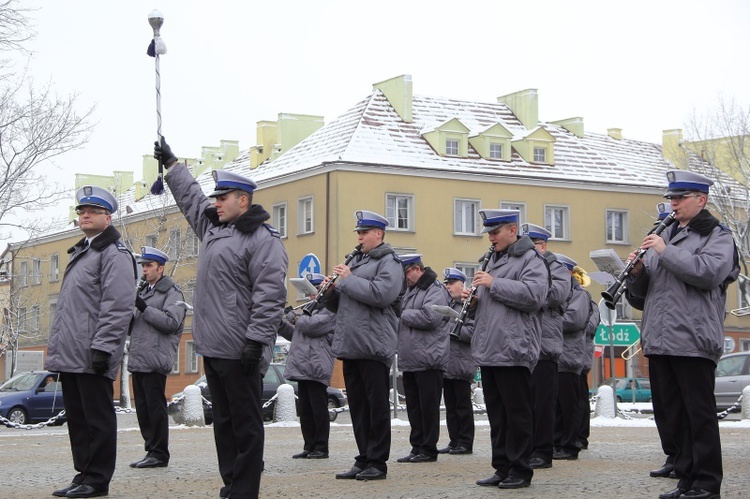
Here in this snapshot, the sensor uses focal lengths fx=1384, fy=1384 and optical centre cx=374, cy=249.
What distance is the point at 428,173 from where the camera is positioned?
2203 inches

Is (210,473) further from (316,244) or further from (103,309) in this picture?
(316,244)

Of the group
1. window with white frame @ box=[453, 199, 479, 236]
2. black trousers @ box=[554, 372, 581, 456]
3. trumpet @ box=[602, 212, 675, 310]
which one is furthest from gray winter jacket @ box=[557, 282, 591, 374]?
window with white frame @ box=[453, 199, 479, 236]

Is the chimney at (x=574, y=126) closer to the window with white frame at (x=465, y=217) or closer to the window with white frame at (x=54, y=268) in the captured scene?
the window with white frame at (x=465, y=217)

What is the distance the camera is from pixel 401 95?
59.3 m

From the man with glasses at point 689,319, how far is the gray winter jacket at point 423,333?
187 inches

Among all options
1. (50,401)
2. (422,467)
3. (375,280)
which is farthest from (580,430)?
(50,401)

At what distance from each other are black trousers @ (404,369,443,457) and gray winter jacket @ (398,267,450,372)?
102 millimetres

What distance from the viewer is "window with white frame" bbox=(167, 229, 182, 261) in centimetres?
5234

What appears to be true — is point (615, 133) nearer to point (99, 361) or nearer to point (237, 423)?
point (99, 361)

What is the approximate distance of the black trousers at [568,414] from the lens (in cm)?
1431

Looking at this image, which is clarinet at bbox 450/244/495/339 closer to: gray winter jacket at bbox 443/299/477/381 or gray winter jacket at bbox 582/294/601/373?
gray winter jacket at bbox 582/294/601/373

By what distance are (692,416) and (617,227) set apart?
5135 cm

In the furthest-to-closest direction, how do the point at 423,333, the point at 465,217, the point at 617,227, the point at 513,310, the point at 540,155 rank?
the point at 540,155
the point at 617,227
the point at 465,217
the point at 423,333
the point at 513,310

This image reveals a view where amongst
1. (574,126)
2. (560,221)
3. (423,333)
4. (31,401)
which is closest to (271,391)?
(31,401)
